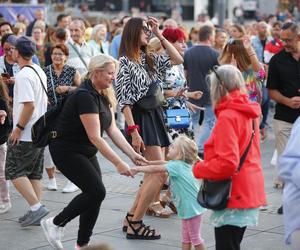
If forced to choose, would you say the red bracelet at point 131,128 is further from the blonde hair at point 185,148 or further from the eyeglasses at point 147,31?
the blonde hair at point 185,148

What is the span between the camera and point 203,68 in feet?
Answer: 40.3

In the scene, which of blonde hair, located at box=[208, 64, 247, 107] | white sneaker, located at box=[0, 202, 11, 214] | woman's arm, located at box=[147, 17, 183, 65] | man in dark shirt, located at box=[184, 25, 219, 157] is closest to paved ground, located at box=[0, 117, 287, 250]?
white sneaker, located at box=[0, 202, 11, 214]

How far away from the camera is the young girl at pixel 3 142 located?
840 cm

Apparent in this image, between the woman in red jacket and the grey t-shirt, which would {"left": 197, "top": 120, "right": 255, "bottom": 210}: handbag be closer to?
the woman in red jacket


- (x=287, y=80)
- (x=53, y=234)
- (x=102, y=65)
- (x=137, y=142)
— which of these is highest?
(x=102, y=65)

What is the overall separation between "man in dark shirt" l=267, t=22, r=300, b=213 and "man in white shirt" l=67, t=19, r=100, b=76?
3897mm

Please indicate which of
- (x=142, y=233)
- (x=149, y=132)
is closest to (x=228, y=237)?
(x=142, y=233)

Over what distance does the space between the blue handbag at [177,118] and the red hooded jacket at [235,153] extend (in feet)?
9.91

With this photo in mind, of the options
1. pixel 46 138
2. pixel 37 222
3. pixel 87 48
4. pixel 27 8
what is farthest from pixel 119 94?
pixel 27 8

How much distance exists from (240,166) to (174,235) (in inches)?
95.0

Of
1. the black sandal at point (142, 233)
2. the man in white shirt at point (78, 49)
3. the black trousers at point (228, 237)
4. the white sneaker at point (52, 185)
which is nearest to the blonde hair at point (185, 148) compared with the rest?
the black trousers at point (228, 237)

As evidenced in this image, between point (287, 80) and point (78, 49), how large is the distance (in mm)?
4409

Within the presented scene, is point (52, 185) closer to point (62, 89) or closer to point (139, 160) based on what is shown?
point (62, 89)

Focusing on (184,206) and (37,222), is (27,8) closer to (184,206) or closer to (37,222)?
(37,222)
